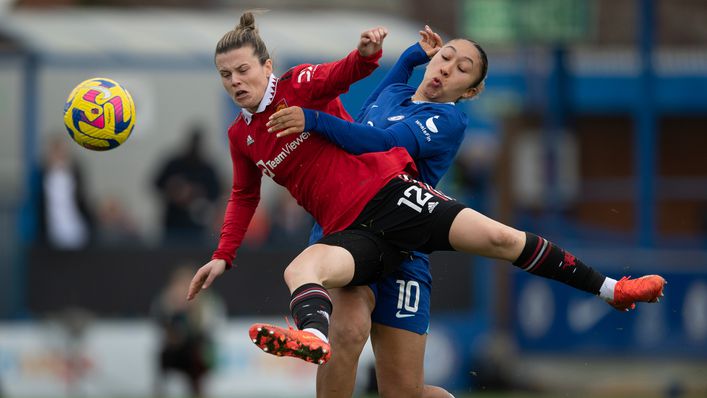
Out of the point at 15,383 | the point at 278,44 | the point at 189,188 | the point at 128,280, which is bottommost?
the point at 15,383

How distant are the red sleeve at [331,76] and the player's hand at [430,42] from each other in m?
0.76

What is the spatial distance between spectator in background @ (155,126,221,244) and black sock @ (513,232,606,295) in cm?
826

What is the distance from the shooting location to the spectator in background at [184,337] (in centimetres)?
1416

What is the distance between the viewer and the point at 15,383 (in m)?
14.8

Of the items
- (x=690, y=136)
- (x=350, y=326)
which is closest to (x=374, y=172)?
(x=350, y=326)

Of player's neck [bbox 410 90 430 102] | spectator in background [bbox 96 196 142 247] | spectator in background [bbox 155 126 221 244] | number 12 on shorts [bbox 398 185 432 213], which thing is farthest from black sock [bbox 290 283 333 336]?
spectator in background [bbox 96 196 142 247]

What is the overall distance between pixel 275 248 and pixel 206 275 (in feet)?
25.8

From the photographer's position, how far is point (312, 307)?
6645mm

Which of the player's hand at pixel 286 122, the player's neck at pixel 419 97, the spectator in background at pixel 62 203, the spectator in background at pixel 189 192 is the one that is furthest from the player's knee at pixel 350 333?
the spectator in background at pixel 189 192

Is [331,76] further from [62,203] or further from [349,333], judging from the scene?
[62,203]

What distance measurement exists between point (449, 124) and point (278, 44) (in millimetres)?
11773

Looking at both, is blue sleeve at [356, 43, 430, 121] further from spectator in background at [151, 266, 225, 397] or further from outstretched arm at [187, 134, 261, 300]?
spectator in background at [151, 266, 225, 397]

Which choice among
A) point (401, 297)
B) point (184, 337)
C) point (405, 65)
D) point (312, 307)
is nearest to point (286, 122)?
point (312, 307)

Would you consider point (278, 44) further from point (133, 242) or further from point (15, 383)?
point (15, 383)
